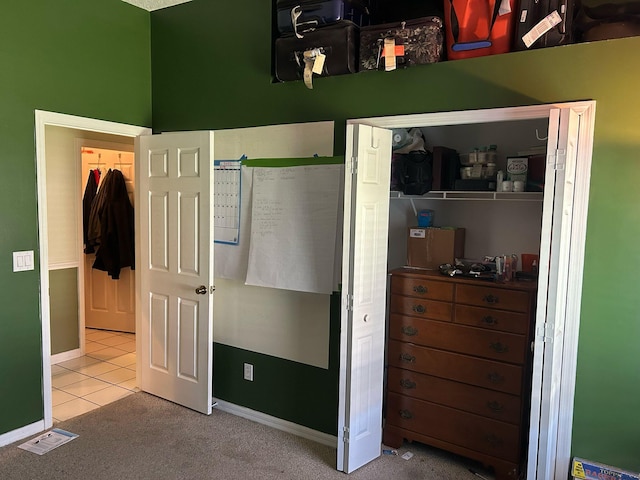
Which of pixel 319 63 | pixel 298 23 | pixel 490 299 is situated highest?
pixel 298 23

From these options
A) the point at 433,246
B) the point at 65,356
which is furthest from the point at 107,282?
the point at 433,246

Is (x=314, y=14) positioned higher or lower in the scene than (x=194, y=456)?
higher

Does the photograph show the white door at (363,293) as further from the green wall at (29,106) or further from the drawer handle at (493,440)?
the green wall at (29,106)

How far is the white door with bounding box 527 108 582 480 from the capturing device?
6.81ft

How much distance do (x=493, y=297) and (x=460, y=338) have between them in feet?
1.01

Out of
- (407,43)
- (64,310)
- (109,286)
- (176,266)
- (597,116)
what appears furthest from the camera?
(109,286)

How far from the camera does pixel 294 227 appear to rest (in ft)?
10.1

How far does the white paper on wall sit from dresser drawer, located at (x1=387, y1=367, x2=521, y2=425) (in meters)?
0.71

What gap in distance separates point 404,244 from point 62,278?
3140 mm

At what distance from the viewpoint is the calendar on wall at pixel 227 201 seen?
336 cm

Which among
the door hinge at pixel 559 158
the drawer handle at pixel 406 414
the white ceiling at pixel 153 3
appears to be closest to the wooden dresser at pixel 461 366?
the drawer handle at pixel 406 414

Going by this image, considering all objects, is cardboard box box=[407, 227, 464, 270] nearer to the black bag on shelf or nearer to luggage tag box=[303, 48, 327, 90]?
the black bag on shelf

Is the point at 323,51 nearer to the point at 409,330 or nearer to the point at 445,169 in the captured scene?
the point at 445,169

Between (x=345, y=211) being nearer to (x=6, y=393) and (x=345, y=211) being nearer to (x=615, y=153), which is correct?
(x=615, y=153)
